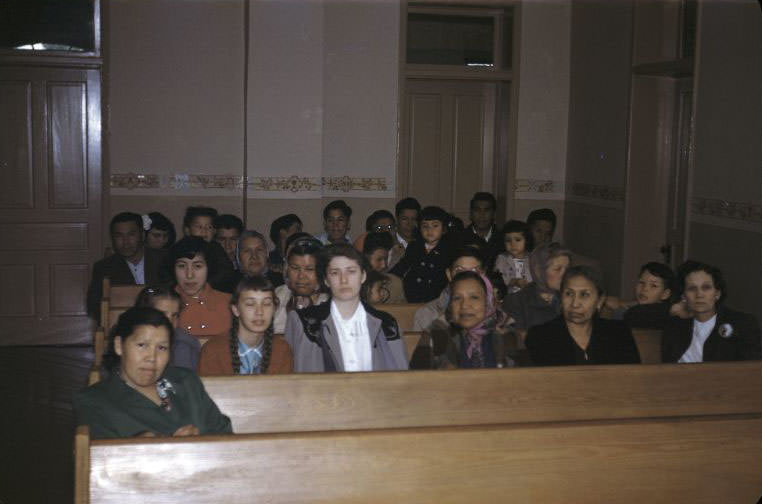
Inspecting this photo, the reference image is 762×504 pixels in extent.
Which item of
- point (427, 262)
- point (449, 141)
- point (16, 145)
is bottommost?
point (427, 262)

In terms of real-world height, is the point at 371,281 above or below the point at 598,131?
below

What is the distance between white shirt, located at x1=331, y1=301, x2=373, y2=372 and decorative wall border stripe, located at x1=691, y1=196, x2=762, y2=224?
9.39 ft

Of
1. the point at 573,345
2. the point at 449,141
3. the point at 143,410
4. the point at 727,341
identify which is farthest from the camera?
the point at 449,141

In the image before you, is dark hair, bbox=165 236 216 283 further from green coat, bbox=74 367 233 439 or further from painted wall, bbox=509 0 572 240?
painted wall, bbox=509 0 572 240

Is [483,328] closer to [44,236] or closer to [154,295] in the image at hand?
[154,295]

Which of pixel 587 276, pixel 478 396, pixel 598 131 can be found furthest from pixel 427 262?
pixel 598 131

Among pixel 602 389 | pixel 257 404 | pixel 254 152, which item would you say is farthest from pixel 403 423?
pixel 254 152

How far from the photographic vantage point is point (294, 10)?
7.29 metres

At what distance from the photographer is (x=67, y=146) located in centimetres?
709

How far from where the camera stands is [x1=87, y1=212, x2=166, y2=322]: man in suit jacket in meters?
5.84

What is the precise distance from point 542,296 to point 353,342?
4.14 ft

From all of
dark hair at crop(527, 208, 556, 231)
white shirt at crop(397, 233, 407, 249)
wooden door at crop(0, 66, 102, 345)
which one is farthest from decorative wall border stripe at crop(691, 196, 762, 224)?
wooden door at crop(0, 66, 102, 345)

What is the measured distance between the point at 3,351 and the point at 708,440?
215 inches

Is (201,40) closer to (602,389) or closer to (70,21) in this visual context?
(70,21)
